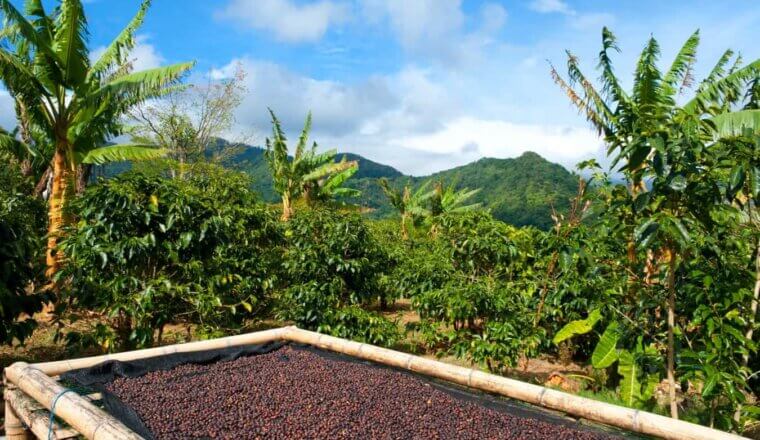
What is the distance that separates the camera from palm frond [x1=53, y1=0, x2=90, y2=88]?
6387 mm

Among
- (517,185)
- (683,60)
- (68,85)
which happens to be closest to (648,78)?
(683,60)

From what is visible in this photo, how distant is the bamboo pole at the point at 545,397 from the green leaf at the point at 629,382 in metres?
1.06

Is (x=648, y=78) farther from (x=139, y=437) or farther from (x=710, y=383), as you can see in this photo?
(x=139, y=437)

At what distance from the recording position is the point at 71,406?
6.88 ft

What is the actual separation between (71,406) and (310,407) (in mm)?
1026

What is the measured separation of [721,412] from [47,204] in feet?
27.6

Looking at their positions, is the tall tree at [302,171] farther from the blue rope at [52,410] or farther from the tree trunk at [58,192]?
the blue rope at [52,410]

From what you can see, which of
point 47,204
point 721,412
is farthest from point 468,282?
point 47,204

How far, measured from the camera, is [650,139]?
2.06 metres

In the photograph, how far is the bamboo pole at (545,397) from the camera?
2.09 meters

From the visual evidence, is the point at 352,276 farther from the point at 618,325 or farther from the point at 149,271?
the point at 618,325

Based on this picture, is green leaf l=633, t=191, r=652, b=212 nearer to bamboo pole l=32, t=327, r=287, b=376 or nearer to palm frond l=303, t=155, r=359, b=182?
bamboo pole l=32, t=327, r=287, b=376

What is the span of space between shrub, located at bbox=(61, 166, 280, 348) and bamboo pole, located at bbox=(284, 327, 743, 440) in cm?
91

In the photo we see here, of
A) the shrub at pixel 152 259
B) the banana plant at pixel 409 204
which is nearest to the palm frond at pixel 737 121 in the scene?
the shrub at pixel 152 259
